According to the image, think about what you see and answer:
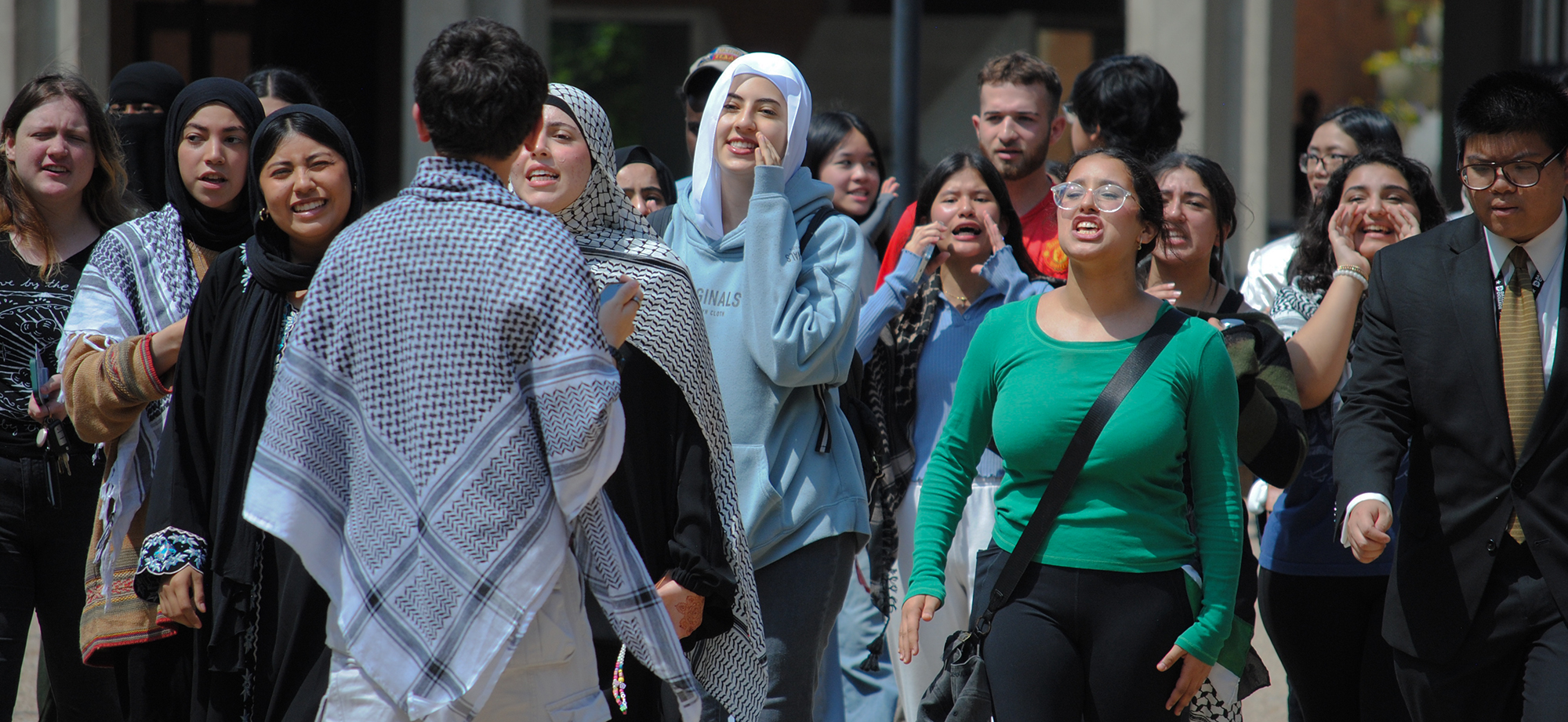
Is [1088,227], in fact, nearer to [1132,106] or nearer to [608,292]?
[608,292]

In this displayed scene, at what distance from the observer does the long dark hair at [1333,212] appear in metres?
4.43

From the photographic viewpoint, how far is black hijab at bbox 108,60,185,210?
17.5 ft

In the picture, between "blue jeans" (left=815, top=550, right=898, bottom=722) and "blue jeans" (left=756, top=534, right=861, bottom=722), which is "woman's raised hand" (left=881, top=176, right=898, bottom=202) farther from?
"blue jeans" (left=756, top=534, right=861, bottom=722)

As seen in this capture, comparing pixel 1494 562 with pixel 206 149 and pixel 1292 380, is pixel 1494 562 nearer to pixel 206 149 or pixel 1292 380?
pixel 1292 380

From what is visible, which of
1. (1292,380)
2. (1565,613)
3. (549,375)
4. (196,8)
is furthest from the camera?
(196,8)

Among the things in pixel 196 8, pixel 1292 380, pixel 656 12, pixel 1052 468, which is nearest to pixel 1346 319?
pixel 1292 380

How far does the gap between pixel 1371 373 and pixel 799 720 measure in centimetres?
169

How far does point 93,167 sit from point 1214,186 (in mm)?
3309

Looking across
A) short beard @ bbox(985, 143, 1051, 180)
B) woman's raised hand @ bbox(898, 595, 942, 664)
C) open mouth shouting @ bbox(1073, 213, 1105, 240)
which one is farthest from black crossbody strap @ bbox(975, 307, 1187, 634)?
short beard @ bbox(985, 143, 1051, 180)

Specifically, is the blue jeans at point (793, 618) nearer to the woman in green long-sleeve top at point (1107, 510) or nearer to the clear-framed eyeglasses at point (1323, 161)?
the woman in green long-sleeve top at point (1107, 510)

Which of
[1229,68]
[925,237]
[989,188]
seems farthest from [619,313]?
[1229,68]

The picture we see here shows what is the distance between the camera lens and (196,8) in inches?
490

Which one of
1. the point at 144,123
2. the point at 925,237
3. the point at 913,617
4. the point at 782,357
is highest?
the point at 144,123

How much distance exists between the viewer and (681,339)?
3.19 m
